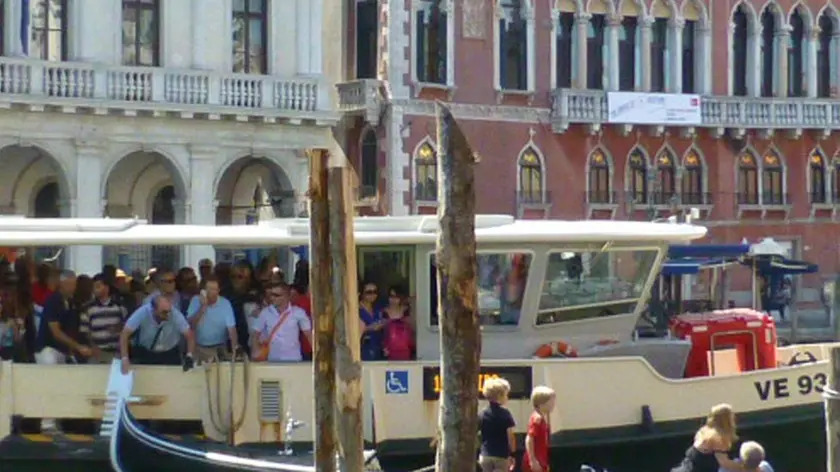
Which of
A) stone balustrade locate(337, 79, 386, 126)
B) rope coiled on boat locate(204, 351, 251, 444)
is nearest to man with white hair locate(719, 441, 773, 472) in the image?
rope coiled on boat locate(204, 351, 251, 444)

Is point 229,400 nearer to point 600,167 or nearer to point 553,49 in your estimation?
point 553,49

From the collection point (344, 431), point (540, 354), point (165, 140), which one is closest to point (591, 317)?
point (540, 354)

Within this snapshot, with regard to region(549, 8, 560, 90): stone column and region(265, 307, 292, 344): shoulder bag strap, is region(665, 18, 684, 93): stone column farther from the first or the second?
region(265, 307, 292, 344): shoulder bag strap

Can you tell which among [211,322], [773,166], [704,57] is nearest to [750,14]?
[704,57]

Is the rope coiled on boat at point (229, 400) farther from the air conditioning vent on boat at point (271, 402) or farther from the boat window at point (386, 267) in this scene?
the boat window at point (386, 267)

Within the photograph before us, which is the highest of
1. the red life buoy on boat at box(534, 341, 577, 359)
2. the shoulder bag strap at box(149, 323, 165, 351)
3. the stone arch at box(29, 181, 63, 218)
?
the stone arch at box(29, 181, 63, 218)

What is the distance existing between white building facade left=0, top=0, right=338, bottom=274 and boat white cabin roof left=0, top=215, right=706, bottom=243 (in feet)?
26.6

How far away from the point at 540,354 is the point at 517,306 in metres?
0.42

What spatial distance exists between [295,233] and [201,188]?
10853 mm

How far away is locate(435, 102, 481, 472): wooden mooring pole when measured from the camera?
9.11 metres

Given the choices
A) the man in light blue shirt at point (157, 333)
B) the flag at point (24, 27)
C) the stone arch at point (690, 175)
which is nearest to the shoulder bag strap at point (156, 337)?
the man in light blue shirt at point (157, 333)

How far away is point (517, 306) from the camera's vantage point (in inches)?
501

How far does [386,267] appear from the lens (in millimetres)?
12836

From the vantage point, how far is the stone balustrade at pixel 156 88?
21984mm
